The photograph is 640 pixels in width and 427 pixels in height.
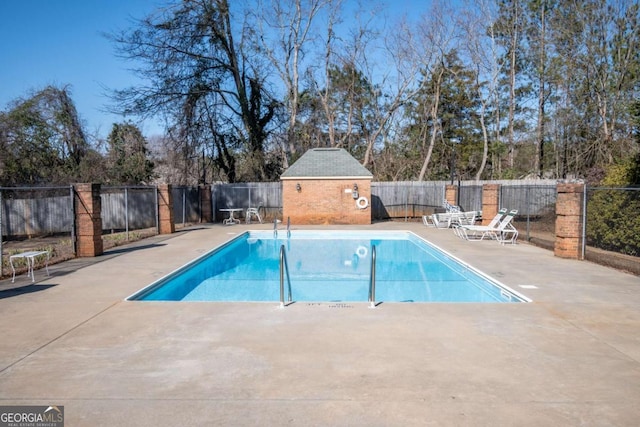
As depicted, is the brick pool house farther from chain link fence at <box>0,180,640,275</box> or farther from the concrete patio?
the concrete patio

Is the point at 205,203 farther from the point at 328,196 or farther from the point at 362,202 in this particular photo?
the point at 362,202

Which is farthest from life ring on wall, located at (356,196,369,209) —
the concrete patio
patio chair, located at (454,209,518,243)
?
the concrete patio

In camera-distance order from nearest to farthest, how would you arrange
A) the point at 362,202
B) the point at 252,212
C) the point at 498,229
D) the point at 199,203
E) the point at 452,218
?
1. the point at 498,229
2. the point at 452,218
3. the point at 362,202
4. the point at 199,203
5. the point at 252,212

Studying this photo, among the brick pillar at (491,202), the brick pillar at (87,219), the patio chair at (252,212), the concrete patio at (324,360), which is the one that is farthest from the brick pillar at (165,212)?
the brick pillar at (491,202)

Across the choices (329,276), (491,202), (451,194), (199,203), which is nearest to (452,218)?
(491,202)

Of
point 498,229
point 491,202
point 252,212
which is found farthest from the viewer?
point 252,212

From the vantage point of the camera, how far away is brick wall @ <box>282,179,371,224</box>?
1888 cm

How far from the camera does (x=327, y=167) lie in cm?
1939

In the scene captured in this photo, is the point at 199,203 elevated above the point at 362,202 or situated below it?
below

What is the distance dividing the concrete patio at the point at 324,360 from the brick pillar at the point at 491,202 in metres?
7.94

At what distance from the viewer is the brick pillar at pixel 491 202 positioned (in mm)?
14445

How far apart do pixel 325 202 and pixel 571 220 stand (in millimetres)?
10855

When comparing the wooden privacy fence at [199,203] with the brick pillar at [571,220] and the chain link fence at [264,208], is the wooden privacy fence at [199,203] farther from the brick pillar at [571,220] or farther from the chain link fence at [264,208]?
the brick pillar at [571,220]

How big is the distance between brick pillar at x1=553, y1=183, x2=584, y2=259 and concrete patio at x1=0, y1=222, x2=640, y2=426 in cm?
300
